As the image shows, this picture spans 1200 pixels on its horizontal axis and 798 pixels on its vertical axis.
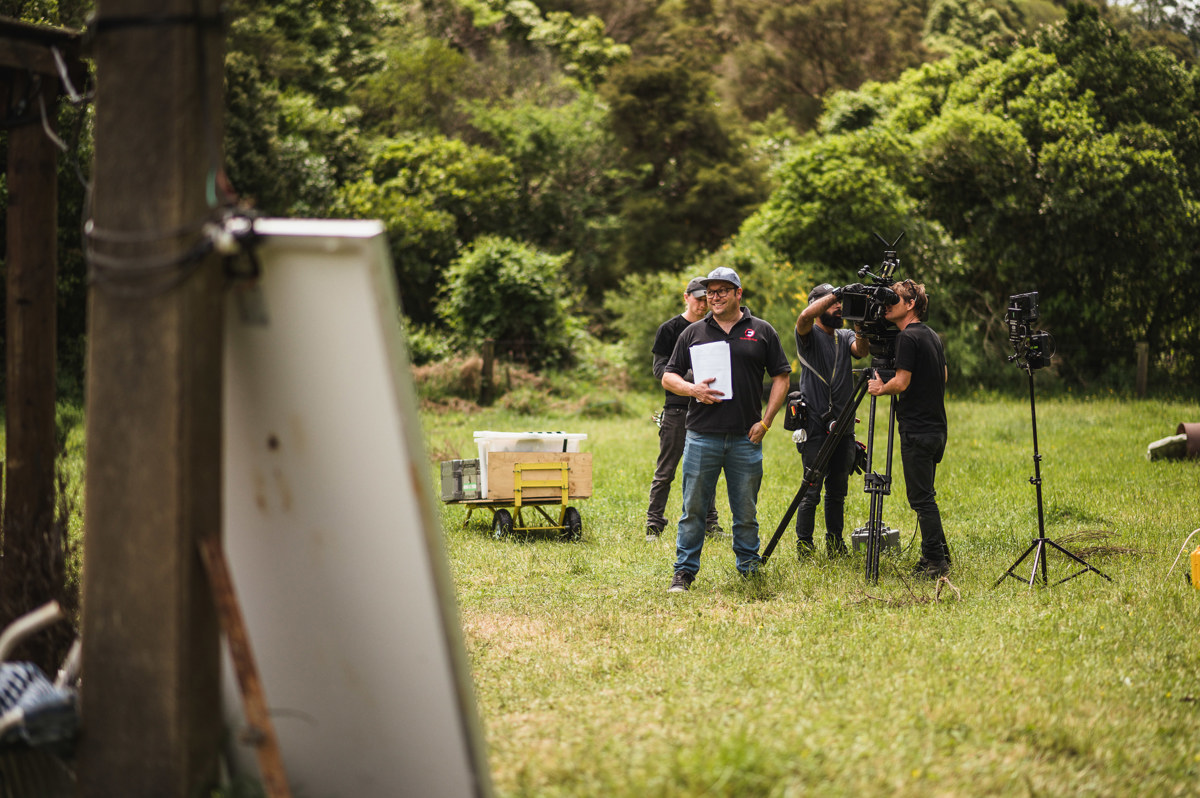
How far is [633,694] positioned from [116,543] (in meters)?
2.48

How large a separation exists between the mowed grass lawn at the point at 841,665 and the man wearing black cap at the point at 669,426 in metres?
0.37

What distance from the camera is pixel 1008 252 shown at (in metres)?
24.3

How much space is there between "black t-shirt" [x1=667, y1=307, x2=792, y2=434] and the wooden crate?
105 inches

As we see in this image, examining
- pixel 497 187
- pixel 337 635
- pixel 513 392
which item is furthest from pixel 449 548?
pixel 497 187

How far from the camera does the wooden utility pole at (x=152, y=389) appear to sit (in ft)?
9.62

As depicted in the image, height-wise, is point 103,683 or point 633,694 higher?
point 103,683

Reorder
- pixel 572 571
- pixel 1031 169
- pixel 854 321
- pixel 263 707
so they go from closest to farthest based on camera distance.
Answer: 1. pixel 263 707
2. pixel 854 321
3. pixel 572 571
4. pixel 1031 169

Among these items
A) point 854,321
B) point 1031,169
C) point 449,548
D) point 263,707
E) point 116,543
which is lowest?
point 449,548

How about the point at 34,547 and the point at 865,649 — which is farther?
the point at 865,649

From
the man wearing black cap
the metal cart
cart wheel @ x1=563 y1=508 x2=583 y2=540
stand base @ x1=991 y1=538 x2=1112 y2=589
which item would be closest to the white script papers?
the man wearing black cap

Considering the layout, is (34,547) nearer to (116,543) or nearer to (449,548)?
(116,543)

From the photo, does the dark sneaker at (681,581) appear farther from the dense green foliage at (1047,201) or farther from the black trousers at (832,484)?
the dense green foliage at (1047,201)

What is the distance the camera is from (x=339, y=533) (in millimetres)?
3102

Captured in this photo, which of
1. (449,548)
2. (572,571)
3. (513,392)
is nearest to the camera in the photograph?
(572,571)
